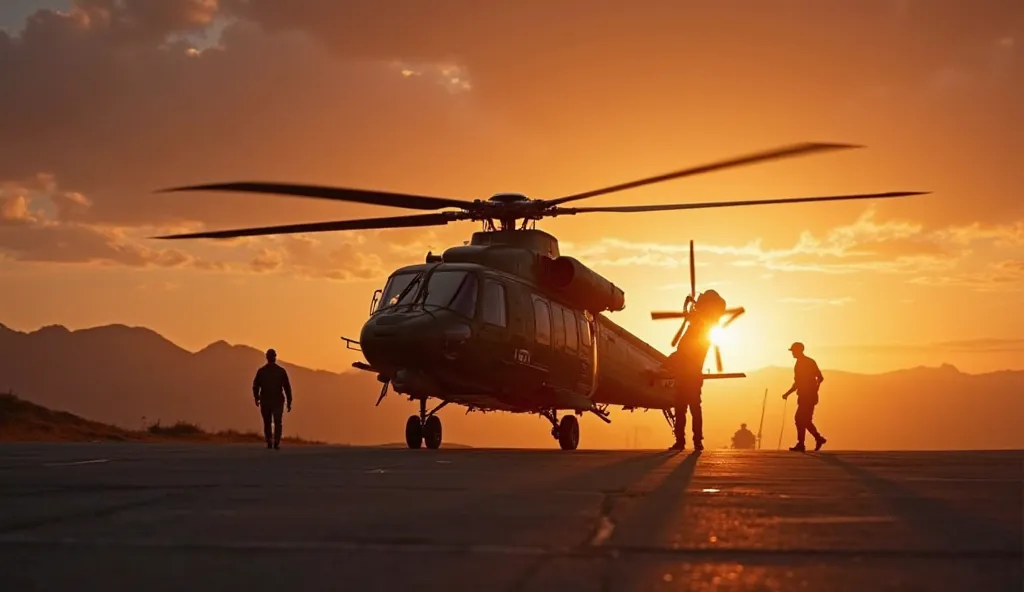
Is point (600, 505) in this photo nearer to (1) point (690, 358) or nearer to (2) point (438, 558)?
(2) point (438, 558)

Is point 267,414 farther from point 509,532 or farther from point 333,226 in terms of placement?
point 509,532

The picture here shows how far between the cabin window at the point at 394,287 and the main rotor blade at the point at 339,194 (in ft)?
4.44

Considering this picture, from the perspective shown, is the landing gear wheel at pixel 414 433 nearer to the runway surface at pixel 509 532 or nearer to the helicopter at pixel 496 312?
the helicopter at pixel 496 312

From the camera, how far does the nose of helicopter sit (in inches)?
730

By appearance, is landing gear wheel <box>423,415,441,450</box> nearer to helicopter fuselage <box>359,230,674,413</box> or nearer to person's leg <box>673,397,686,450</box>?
helicopter fuselage <box>359,230,674,413</box>

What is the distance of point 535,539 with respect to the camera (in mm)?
5492

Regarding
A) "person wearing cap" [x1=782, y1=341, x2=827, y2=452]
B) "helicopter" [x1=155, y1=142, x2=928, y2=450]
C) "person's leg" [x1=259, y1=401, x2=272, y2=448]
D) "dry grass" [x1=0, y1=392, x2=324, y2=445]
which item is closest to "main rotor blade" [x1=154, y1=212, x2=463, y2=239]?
"helicopter" [x1=155, y1=142, x2=928, y2=450]

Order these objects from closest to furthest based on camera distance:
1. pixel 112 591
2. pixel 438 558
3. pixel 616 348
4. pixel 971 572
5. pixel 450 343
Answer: pixel 112 591
pixel 971 572
pixel 438 558
pixel 450 343
pixel 616 348

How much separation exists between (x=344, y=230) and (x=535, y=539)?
15.8 m

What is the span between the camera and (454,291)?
63.9ft

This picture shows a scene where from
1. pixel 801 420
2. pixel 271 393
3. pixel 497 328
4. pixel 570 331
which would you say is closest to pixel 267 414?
pixel 271 393

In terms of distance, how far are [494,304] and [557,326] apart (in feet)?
8.14

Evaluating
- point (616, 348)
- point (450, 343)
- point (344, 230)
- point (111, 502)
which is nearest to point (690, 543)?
point (111, 502)

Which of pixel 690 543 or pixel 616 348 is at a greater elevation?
pixel 616 348
